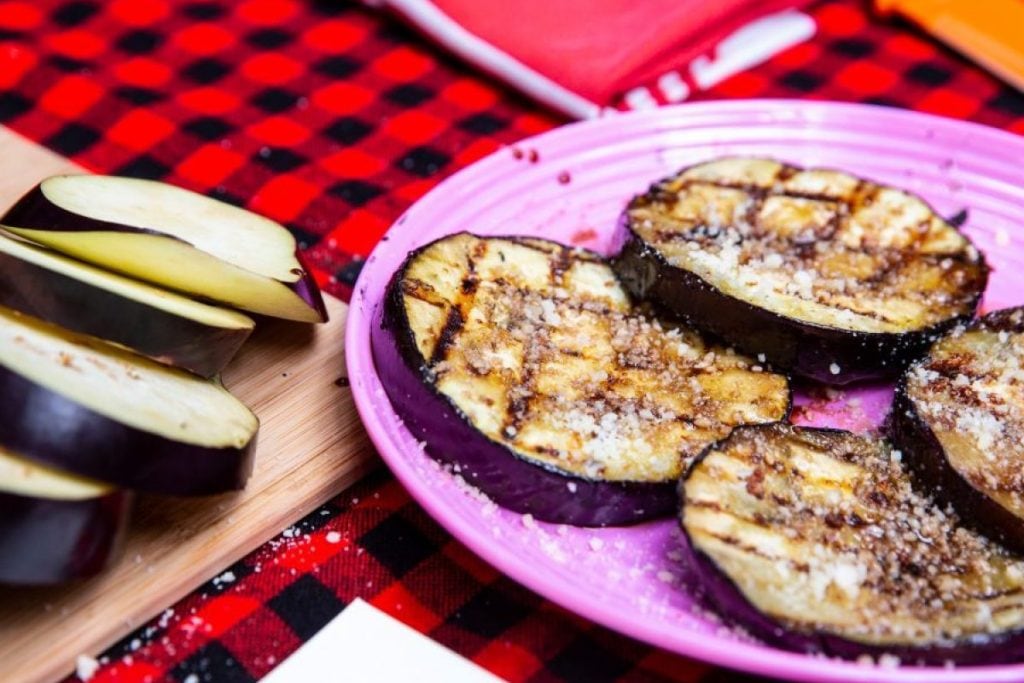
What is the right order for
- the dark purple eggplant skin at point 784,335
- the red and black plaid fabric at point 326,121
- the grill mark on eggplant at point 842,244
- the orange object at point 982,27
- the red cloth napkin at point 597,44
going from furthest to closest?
the orange object at point 982,27
the red cloth napkin at point 597,44
the grill mark on eggplant at point 842,244
the dark purple eggplant skin at point 784,335
the red and black plaid fabric at point 326,121

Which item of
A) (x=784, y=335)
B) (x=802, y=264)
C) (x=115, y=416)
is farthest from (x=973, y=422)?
(x=115, y=416)

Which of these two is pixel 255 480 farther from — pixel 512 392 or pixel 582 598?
pixel 582 598

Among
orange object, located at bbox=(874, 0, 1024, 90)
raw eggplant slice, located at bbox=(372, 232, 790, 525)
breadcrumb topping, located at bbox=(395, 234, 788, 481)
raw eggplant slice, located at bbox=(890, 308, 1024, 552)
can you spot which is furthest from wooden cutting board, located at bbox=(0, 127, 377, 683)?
orange object, located at bbox=(874, 0, 1024, 90)

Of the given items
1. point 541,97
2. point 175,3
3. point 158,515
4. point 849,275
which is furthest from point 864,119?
point 175,3

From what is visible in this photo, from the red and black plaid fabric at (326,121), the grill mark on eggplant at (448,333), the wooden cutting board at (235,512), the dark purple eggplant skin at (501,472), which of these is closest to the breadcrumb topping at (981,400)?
the dark purple eggplant skin at (501,472)

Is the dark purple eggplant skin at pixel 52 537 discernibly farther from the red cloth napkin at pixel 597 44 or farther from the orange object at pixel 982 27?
the orange object at pixel 982 27

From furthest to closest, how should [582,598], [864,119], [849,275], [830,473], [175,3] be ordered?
[175,3] < [864,119] < [849,275] < [830,473] < [582,598]

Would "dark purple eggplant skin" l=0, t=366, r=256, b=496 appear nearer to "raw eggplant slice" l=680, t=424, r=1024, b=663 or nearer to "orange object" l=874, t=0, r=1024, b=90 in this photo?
"raw eggplant slice" l=680, t=424, r=1024, b=663
